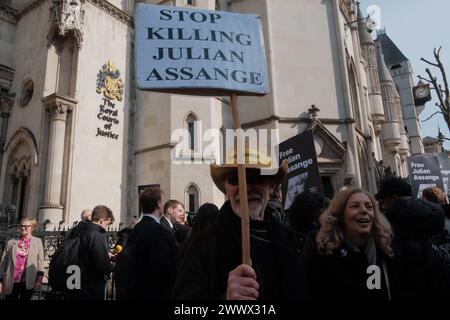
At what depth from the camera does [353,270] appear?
7.87 ft

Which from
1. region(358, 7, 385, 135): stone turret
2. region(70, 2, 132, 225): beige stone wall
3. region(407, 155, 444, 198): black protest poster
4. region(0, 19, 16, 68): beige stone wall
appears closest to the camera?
region(407, 155, 444, 198): black protest poster

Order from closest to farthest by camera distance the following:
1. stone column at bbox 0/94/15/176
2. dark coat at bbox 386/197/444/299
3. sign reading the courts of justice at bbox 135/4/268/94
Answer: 1. sign reading the courts of justice at bbox 135/4/268/94
2. dark coat at bbox 386/197/444/299
3. stone column at bbox 0/94/15/176

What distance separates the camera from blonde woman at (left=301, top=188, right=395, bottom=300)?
2.36m

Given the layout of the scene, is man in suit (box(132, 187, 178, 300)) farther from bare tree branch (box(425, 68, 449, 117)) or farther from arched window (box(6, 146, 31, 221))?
arched window (box(6, 146, 31, 221))

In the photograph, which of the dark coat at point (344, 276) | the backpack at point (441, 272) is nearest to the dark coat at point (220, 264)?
the dark coat at point (344, 276)

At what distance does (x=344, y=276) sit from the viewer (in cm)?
236

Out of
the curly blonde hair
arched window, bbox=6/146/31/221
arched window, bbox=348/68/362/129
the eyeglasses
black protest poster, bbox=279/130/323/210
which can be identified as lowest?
the curly blonde hair

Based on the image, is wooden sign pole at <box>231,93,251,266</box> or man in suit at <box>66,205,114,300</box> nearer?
wooden sign pole at <box>231,93,251,266</box>

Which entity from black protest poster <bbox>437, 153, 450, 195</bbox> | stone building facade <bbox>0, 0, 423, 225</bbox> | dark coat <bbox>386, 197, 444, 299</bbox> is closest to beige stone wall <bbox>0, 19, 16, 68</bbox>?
stone building facade <bbox>0, 0, 423, 225</bbox>

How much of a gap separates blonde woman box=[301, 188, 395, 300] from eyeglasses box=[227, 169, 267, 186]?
727 millimetres

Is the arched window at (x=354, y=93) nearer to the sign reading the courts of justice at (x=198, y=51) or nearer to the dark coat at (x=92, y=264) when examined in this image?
the dark coat at (x=92, y=264)

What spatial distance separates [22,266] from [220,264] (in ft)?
15.0

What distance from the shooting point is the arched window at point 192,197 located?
47.8ft
